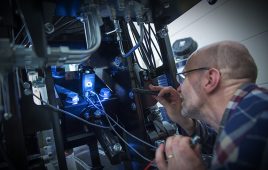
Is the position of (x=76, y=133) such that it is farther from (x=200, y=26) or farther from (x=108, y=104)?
(x=200, y=26)

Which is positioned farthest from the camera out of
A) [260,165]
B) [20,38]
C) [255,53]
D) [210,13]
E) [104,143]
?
[210,13]

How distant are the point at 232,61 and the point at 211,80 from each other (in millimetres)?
116

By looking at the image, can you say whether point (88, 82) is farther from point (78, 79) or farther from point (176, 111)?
point (176, 111)

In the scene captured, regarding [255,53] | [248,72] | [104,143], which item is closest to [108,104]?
[104,143]

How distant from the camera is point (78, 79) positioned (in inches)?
43.8

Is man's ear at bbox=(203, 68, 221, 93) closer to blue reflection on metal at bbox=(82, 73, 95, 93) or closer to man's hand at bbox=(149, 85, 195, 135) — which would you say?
man's hand at bbox=(149, 85, 195, 135)

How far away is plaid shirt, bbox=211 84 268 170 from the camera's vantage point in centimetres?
54

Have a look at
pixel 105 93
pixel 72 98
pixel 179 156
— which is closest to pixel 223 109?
pixel 179 156

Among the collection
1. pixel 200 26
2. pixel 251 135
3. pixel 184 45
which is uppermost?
pixel 200 26

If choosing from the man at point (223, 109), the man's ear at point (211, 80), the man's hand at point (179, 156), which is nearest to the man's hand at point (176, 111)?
the man at point (223, 109)

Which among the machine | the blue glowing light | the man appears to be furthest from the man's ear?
the blue glowing light

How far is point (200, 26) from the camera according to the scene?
2273 millimetres

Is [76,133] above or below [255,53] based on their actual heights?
below

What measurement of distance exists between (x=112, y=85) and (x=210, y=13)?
1533 mm
